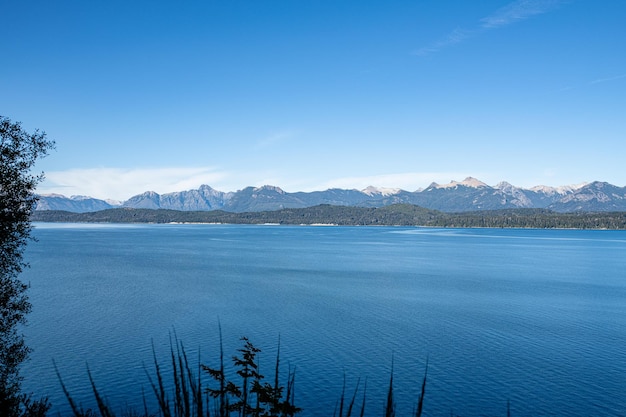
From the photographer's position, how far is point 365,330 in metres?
49.8

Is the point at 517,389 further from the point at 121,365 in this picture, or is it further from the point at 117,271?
the point at 117,271

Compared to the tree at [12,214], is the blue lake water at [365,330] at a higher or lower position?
lower

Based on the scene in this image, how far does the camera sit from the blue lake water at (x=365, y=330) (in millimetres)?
33562

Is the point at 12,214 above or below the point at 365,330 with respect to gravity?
above

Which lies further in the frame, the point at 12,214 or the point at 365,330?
the point at 365,330

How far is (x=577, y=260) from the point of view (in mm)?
123438

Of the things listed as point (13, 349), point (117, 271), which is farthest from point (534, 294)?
point (117, 271)

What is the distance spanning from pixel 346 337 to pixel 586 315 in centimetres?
3144

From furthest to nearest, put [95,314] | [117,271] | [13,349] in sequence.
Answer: [117,271], [95,314], [13,349]

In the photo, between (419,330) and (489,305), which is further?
(489,305)

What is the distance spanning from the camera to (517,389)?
1335 inches

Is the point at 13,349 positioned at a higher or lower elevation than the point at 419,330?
higher

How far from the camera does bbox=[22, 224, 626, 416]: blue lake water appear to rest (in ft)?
110

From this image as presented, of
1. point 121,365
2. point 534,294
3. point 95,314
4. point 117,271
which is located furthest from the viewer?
point 117,271
